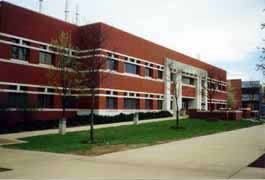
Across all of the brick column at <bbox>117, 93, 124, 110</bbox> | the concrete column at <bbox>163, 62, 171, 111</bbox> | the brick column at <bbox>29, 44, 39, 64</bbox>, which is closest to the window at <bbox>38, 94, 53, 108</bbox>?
the brick column at <bbox>29, 44, 39, 64</bbox>

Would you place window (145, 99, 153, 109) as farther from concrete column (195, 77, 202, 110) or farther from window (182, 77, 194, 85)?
concrete column (195, 77, 202, 110)

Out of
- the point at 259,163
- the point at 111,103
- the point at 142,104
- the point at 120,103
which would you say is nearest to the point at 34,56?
the point at 111,103

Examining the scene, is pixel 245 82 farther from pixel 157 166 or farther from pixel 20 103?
pixel 157 166

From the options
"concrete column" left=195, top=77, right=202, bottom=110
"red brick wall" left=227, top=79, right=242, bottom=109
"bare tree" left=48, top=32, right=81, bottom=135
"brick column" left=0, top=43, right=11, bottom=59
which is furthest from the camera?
"red brick wall" left=227, top=79, right=242, bottom=109

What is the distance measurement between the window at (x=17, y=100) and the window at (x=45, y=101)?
1930mm

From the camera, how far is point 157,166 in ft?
37.6

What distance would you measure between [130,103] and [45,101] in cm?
1186

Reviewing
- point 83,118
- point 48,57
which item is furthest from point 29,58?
point 83,118

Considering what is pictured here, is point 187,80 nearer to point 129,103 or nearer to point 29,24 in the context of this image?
point 129,103

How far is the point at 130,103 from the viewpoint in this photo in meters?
42.8

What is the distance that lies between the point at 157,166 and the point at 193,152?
4024 mm

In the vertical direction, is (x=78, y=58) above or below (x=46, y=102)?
above

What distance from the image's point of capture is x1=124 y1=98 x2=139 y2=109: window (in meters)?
41.8

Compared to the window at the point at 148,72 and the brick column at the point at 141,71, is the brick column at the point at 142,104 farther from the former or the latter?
the window at the point at 148,72
